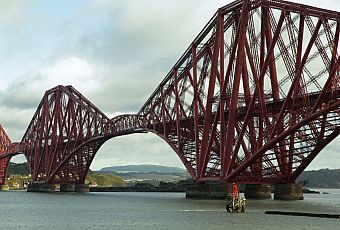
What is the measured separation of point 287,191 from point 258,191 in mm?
9037

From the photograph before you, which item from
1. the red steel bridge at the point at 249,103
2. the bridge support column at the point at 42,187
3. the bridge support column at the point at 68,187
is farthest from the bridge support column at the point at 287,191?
the bridge support column at the point at 42,187

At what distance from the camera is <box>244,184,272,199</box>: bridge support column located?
99.7 meters

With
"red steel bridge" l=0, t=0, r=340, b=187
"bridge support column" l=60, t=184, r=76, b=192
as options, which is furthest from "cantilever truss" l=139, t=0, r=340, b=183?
"bridge support column" l=60, t=184, r=76, b=192

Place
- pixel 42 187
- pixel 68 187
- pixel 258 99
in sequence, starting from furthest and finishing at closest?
pixel 42 187
pixel 68 187
pixel 258 99

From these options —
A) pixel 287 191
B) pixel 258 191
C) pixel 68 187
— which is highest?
pixel 68 187

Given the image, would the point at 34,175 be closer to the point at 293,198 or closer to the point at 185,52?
the point at 185,52

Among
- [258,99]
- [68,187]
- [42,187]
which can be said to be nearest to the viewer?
[258,99]

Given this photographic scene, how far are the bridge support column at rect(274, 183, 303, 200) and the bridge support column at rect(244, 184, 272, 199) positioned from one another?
19.0ft

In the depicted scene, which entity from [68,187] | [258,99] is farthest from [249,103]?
[68,187]

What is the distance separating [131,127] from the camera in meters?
134

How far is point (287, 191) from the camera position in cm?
9194

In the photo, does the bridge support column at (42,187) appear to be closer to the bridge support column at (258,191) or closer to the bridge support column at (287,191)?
the bridge support column at (258,191)

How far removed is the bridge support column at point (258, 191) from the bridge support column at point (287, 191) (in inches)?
228

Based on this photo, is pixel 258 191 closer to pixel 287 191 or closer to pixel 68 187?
pixel 287 191
